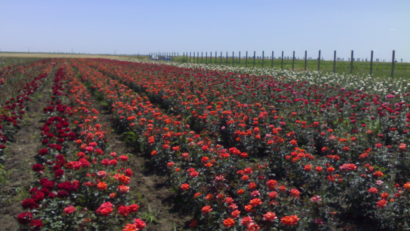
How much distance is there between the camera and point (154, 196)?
17.1 feet

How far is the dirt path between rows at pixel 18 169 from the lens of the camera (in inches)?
179

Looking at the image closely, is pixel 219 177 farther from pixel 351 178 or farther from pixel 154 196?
pixel 351 178

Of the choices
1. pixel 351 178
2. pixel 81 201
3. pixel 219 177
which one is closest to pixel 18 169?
pixel 81 201

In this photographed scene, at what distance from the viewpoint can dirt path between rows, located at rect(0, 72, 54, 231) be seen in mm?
4559

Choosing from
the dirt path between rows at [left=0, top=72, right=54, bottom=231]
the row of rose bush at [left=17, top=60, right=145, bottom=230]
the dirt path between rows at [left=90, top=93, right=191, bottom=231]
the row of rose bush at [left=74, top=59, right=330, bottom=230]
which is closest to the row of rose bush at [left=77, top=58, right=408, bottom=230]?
the row of rose bush at [left=74, top=59, right=330, bottom=230]

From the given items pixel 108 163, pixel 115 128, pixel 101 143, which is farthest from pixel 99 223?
pixel 115 128

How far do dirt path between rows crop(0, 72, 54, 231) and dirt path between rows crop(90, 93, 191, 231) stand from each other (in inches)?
64.0

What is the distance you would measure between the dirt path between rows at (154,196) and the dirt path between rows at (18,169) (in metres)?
1.63

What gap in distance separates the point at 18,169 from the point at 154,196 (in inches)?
106

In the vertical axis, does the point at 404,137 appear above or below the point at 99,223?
above

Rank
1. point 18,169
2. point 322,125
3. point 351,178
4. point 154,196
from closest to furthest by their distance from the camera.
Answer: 1. point 351,178
2. point 154,196
3. point 18,169
4. point 322,125

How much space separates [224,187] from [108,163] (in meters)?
1.58

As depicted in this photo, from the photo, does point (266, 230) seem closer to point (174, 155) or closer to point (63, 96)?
point (174, 155)

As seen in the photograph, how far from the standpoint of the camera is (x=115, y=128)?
9102mm
